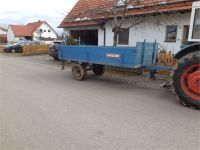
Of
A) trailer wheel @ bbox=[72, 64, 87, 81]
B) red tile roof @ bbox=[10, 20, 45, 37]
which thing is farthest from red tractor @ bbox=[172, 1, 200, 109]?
red tile roof @ bbox=[10, 20, 45, 37]

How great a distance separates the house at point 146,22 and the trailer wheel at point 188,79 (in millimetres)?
4281

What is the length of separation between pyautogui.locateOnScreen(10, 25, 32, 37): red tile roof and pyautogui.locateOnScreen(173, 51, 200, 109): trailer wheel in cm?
5386

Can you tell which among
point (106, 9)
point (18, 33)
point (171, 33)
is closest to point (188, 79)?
point (171, 33)

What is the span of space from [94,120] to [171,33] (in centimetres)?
716

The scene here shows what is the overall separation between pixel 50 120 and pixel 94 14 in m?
9.48

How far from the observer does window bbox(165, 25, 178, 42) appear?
971 cm

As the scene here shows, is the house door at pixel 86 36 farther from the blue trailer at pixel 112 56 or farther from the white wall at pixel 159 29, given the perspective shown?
the blue trailer at pixel 112 56

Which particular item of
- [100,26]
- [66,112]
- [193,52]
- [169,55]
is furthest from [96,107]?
[100,26]

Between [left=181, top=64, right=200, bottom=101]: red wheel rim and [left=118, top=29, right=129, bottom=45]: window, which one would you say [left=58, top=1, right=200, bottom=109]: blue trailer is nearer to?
[left=181, top=64, right=200, bottom=101]: red wheel rim

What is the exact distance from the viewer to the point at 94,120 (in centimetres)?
430

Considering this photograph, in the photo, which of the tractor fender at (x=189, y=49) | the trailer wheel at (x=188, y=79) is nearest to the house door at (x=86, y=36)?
the tractor fender at (x=189, y=49)

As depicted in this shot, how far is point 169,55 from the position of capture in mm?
9133

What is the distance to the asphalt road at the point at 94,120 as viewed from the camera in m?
Answer: 3.40

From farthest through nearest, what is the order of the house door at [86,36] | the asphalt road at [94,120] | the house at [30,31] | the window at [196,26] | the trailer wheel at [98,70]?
1. the house at [30,31]
2. the house door at [86,36]
3. the trailer wheel at [98,70]
4. the window at [196,26]
5. the asphalt road at [94,120]
